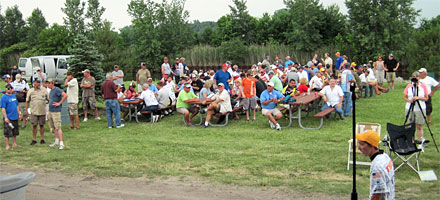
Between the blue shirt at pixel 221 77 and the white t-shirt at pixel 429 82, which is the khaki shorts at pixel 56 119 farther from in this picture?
the white t-shirt at pixel 429 82

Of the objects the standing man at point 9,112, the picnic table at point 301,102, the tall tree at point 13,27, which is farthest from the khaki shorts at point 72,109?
the tall tree at point 13,27

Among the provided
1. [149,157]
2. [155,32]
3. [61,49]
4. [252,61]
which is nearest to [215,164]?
[149,157]

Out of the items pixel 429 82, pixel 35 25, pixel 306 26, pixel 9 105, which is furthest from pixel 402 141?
pixel 35 25

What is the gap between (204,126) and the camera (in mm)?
13578

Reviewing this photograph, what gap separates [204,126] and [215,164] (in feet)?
14.6

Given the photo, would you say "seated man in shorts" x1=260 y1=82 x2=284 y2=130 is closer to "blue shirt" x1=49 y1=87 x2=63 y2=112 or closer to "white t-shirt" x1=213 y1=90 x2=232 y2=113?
"white t-shirt" x1=213 y1=90 x2=232 y2=113

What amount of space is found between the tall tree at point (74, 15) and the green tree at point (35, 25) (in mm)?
4560

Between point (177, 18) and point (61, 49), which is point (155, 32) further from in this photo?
point (61, 49)

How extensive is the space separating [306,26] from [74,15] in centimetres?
2670

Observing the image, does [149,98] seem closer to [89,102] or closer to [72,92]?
[89,102]

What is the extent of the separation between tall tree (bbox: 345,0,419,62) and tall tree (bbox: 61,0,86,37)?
2970 cm

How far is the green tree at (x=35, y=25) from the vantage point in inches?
1939

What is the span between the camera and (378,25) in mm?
28719

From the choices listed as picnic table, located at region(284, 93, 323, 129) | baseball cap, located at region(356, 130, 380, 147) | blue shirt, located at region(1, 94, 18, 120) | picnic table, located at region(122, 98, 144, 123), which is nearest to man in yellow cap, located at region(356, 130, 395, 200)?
baseball cap, located at region(356, 130, 380, 147)
